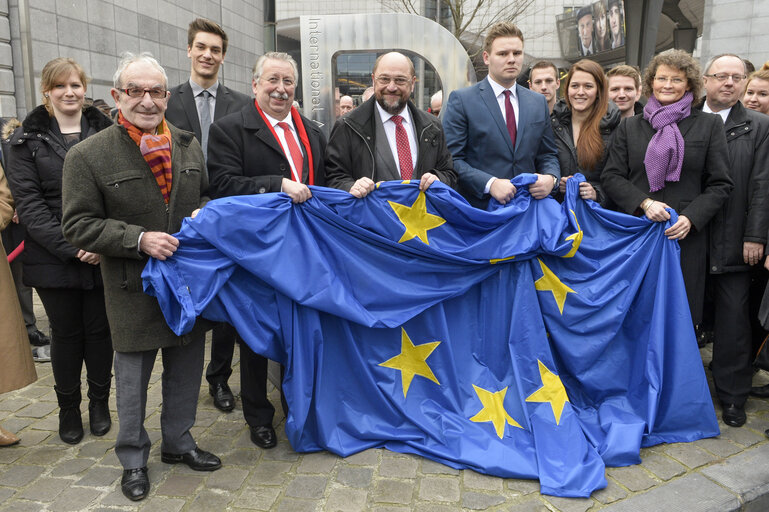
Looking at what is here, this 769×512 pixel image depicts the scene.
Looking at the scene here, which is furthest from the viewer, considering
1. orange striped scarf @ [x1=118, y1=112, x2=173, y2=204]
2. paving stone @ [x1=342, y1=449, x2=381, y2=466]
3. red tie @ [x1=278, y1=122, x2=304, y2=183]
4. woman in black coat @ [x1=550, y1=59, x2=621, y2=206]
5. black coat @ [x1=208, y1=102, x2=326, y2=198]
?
woman in black coat @ [x1=550, y1=59, x2=621, y2=206]

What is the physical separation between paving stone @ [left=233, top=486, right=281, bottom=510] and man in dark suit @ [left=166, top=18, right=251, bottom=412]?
43.5 inches

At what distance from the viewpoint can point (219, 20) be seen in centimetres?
1630

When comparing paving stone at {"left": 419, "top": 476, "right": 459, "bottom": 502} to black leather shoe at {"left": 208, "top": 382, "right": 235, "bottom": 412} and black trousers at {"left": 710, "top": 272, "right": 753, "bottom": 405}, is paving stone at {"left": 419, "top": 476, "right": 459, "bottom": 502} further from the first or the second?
black trousers at {"left": 710, "top": 272, "right": 753, "bottom": 405}

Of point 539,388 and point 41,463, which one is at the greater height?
point 539,388

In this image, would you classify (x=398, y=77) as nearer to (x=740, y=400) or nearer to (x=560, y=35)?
(x=740, y=400)

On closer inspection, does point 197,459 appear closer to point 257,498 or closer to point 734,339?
point 257,498

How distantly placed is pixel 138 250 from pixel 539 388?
242cm

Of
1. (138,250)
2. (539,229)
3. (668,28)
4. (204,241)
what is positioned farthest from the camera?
(668,28)

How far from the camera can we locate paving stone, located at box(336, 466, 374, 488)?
10.9ft

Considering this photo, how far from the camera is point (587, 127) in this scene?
4.46m

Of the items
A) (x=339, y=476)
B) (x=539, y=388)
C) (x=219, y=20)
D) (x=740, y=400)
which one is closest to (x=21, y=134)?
(x=339, y=476)

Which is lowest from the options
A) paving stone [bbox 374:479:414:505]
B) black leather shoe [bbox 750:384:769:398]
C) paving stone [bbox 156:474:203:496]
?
paving stone [bbox 156:474:203:496]

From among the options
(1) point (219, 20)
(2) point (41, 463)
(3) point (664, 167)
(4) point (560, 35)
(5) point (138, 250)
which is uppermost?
(4) point (560, 35)

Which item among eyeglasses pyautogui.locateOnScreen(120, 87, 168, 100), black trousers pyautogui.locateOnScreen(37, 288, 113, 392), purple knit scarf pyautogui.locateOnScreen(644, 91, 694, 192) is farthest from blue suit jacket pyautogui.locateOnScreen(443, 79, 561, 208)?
black trousers pyautogui.locateOnScreen(37, 288, 113, 392)
